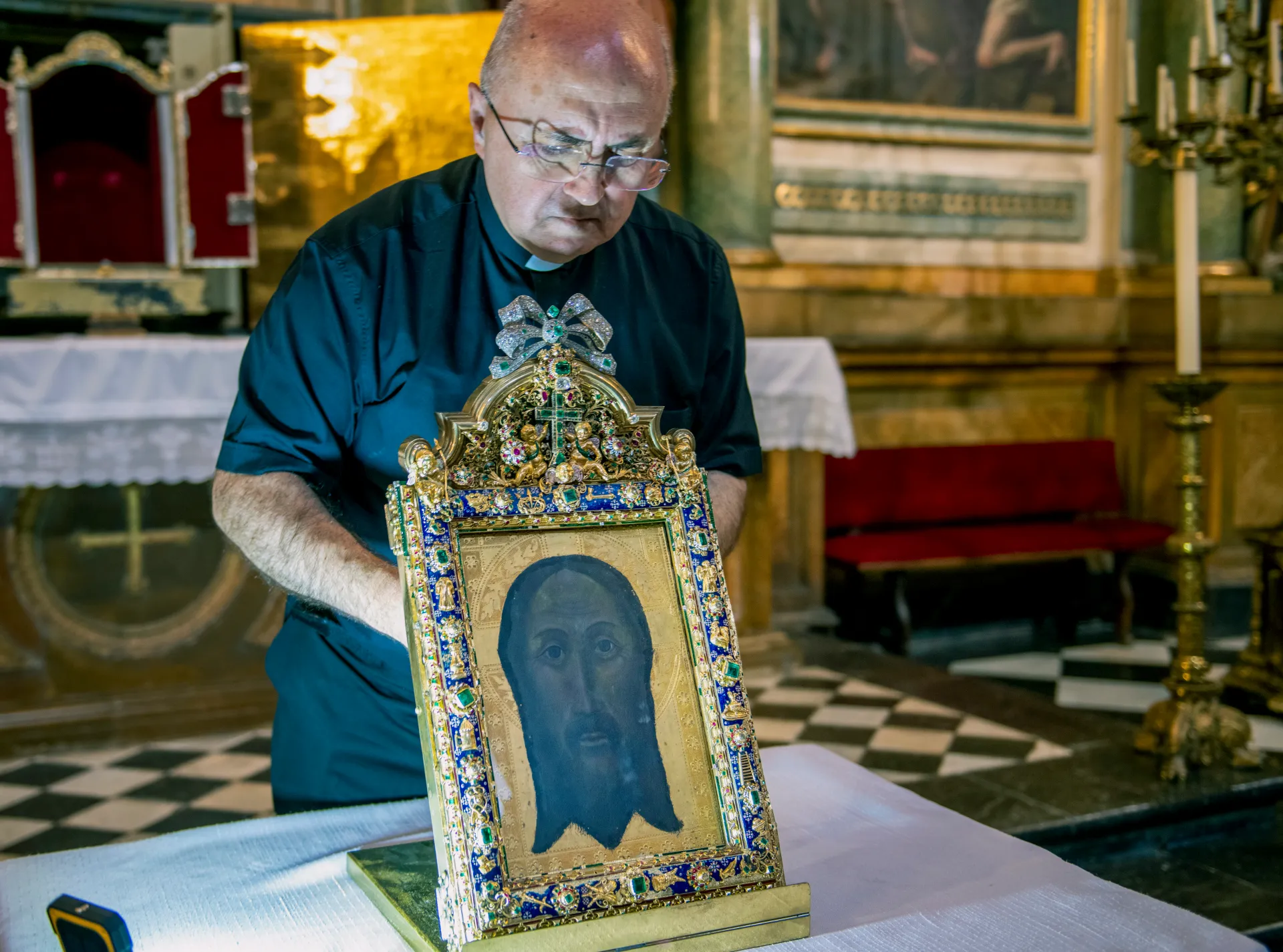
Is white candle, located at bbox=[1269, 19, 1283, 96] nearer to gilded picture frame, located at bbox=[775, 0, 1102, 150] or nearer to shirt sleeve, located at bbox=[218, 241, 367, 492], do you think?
gilded picture frame, located at bbox=[775, 0, 1102, 150]

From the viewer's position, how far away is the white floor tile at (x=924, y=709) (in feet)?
15.1

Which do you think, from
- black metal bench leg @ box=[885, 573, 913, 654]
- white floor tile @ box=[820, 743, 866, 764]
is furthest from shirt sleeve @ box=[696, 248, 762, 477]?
black metal bench leg @ box=[885, 573, 913, 654]

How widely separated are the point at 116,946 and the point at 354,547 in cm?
42

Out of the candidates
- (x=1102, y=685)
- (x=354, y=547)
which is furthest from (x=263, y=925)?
(x=1102, y=685)

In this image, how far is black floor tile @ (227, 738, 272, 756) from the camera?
417 cm

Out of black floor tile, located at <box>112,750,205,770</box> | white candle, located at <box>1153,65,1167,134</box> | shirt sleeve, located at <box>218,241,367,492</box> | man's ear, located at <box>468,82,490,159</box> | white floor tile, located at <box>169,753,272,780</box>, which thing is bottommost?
white floor tile, located at <box>169,753,272,780</box>

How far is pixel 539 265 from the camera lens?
1.43 m

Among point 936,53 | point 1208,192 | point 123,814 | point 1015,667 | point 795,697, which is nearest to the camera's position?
point 123,814

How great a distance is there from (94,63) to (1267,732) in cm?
488

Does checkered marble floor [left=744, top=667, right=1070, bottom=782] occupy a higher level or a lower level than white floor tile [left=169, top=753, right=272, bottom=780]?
lower

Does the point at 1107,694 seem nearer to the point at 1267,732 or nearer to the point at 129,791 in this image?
Answer: the point at 1267,732

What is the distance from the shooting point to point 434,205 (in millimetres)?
1495

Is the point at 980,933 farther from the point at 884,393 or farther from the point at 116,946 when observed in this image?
the point at 884,393

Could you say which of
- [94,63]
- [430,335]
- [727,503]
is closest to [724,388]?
[727,503]
